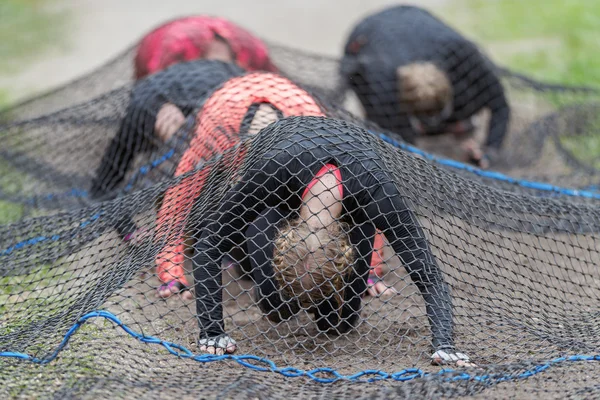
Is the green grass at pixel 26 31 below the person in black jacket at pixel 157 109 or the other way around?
below

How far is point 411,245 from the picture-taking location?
9.16ft

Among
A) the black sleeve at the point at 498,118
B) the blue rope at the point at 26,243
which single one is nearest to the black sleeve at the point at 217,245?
the blue rope at the point at 26,243

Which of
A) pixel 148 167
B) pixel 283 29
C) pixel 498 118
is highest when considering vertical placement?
pixel 148 167

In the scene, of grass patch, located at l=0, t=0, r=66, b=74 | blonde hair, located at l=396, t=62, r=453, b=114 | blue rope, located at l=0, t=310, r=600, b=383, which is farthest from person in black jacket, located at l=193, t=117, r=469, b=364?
grass patch, located at l=0, t=0, r=66, b=74

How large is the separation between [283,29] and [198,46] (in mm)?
3873

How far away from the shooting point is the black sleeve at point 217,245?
9.09 feet

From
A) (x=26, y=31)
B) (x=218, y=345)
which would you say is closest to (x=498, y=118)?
(x=218, y=345)

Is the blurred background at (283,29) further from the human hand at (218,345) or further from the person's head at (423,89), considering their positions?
the human hand at (218,345)

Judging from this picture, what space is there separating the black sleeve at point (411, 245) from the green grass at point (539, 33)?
371 centimetres

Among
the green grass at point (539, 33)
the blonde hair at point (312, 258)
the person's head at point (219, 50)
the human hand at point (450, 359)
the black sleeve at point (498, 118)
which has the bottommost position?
the green grass at point (539, 33)

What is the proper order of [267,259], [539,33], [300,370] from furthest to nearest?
[539,33] → [267,259] → [300,370]

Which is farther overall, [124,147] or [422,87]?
[422,87]

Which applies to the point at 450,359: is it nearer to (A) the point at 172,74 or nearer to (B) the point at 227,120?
(B) the point at 227,120

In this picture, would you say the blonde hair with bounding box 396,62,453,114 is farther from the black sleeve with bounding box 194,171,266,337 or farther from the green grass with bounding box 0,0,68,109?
the green grass with bounding box 0,0,68,109
